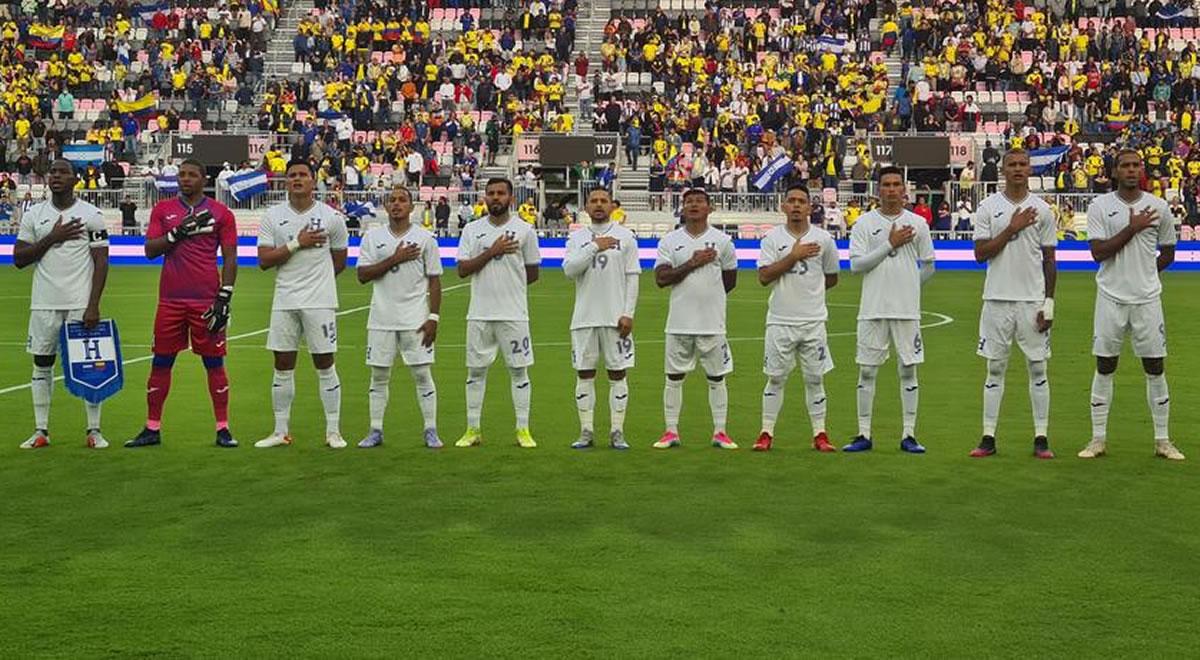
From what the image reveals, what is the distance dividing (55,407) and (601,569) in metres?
8.41

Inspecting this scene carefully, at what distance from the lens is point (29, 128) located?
51.8 m

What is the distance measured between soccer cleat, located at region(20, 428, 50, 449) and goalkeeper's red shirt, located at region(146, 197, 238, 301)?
1.44 meters

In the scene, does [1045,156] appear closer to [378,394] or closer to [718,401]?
[718,401]

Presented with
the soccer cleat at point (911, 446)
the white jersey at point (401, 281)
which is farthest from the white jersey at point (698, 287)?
the white jersey at point (401, 281)

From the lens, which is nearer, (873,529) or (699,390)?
(873,529)

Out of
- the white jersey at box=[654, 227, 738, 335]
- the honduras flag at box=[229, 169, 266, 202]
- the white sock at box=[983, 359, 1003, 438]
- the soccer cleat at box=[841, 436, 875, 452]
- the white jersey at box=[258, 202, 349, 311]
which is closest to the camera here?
the white sock at box=[983, 359, 1003, 438]

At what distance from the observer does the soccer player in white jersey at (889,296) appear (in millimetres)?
13133

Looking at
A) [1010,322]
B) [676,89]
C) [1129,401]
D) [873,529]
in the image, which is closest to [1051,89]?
[676,89]

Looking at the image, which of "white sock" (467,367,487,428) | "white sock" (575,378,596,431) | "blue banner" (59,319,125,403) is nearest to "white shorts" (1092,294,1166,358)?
"white sock" (575,378,596,431)

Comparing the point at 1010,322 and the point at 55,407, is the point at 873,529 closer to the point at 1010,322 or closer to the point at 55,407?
the point at 1010,322

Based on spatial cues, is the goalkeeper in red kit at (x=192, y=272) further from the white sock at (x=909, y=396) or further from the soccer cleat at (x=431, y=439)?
the white sock at (x=909, y=396)

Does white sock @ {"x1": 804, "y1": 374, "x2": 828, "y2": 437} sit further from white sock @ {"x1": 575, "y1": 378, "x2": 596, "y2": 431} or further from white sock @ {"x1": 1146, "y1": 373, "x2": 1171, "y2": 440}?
white sock @ {"x1": 1146, "y1": 373, "x2": 1171, "y2": 440}

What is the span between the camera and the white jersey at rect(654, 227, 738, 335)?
43.6ft

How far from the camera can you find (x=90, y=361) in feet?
43.5
